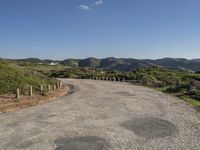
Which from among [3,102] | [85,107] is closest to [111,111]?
[85,107]

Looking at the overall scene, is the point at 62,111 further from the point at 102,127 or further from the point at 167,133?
the point at 167,133

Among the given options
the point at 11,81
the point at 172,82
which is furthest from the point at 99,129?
the point at 172,82

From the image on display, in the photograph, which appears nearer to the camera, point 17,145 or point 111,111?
point 17,145

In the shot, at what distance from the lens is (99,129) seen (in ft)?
40.2

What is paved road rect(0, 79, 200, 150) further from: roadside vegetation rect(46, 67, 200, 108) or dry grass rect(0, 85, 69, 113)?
roadside vegetation rect(46, 67, 200, 108)

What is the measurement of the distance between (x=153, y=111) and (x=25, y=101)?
28.6ft

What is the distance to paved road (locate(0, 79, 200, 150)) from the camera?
994cm

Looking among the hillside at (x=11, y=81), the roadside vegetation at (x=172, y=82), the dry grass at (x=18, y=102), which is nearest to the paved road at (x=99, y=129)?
the dry grass at (x=18, y=102)

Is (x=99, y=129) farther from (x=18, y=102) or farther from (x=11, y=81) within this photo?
(x=11, y=81)

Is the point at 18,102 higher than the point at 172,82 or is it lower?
higher

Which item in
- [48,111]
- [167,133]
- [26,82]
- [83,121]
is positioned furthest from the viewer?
[26,82]

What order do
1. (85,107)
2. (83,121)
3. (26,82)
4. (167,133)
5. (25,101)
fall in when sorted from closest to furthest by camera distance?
(167,133), (83,121), (85,107), (25,101), (26,82)

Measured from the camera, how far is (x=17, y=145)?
9820 millimetres

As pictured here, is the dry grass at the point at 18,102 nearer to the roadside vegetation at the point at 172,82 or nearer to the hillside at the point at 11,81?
the hillside at the point at 11,81
